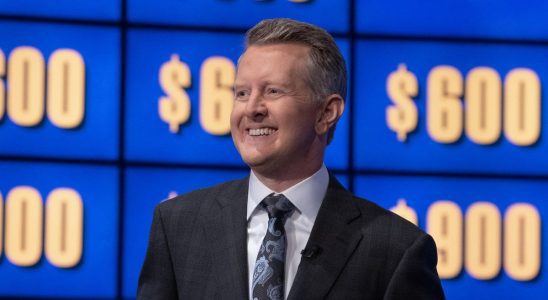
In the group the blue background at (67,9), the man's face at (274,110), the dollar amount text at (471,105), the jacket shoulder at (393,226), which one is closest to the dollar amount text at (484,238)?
the dollar amount text at (471,105)

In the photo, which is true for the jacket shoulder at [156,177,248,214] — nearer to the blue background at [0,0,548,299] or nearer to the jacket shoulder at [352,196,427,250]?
the jacket shoulder at [352,196,427,250]

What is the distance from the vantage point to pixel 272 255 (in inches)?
77.9

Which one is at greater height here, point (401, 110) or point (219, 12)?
point (219, 12)

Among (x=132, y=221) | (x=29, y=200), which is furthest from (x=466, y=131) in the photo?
(x=29, y=200)

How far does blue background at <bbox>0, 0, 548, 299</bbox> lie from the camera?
3939mm

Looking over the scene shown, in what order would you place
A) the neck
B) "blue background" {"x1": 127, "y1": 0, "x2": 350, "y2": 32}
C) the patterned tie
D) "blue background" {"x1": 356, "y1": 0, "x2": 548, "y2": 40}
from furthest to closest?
1. "blue background" {"x1": 356, "y1": 0, "x2": 548, "y2": 40}
2. "blue background" {"x1": 127, "y1": 0, "x2": 350, "y2": 32}
3. the neck
4. the patterned tie

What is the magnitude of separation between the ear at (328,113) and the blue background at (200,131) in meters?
1.94

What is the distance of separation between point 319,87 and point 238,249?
1.14 ft

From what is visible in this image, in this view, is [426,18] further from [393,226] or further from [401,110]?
[393,226]

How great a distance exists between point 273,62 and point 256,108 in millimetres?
100

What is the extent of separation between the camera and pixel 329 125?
2098 mm

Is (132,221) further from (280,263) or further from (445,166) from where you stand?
(280,263)

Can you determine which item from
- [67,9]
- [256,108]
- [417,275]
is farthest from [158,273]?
[67,9]

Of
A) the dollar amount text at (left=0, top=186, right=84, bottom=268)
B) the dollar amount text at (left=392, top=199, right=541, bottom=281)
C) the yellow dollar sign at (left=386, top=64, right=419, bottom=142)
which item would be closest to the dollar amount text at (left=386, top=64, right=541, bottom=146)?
the yellow dollar sign at (left=386, top=64, right=419, bottom=142)
